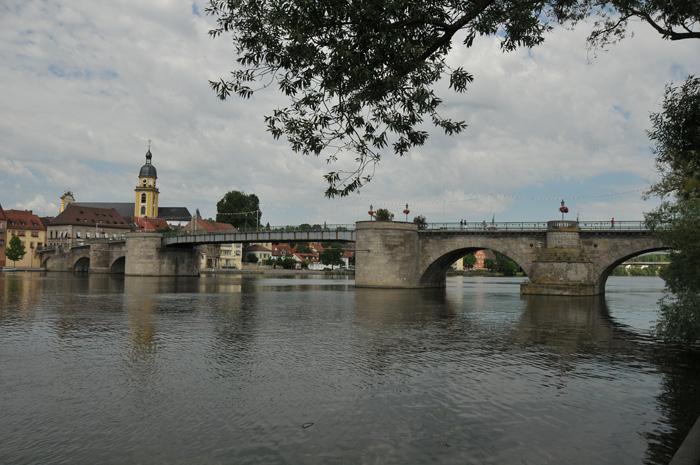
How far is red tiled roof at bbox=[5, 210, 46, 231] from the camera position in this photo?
12332cm

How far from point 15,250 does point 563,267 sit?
362 feet

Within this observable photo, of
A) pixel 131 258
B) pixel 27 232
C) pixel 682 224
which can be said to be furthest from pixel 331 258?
pixel 682 224

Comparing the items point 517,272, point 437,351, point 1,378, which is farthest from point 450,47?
point 517,272

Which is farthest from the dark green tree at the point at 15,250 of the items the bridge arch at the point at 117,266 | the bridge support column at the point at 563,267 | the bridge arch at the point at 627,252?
the bridge arch at the point at 627,252

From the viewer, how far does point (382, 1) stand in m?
9.84

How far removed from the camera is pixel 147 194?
487ft

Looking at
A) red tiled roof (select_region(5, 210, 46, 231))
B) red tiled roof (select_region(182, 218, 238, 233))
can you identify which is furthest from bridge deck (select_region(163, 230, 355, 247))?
A: red tiled roof (select_region(5, 210, 46, 231))

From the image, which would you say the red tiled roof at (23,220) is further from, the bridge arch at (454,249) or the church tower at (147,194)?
the bridge arch at (454,249)

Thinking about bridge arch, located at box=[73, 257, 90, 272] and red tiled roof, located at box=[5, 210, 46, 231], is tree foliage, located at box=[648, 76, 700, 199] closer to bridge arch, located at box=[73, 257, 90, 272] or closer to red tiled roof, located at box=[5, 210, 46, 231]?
bridge arch, located at box=[73, 257, 90, 272]

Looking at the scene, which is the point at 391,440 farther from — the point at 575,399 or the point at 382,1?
the point at 382,1

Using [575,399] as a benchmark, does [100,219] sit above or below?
above

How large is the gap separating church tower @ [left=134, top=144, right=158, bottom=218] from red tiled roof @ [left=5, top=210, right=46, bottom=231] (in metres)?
25.1

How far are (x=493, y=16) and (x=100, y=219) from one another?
14399cm

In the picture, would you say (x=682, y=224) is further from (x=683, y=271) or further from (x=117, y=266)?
(x=117, y=266)
